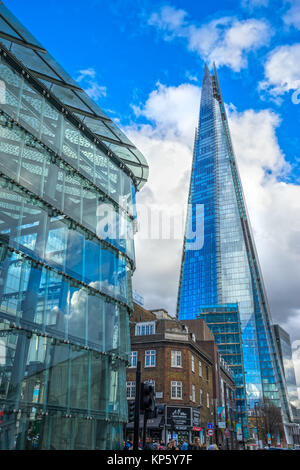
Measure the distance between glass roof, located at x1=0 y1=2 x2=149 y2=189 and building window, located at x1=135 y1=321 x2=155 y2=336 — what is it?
2104 cm

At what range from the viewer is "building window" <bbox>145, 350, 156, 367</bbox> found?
128 ft

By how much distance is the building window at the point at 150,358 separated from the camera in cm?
3898

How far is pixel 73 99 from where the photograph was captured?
20.2 meters

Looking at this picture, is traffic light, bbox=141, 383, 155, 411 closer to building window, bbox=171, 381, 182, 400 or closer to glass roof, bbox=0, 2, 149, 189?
glass roof, bbox=0, 2, 149, 189

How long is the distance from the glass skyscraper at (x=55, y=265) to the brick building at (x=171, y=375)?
19145 millimetres

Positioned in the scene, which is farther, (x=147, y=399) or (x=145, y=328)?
(x=145, y=328)

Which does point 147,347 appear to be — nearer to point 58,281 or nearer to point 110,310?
point 110,310

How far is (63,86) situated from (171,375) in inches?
1155

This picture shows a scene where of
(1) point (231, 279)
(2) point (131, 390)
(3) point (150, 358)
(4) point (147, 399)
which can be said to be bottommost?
(4) point (147, 399)

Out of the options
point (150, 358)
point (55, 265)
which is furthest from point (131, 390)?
point (55, 265)

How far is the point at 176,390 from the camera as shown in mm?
37562

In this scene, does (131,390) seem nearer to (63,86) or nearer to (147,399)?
(63,86)

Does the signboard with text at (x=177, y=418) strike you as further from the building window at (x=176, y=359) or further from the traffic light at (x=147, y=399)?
the traffic light at (x=147, y=399)

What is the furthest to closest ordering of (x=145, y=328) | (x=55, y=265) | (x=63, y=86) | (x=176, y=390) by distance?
(x=145, y=328) → (x=176, y=390) → (x=63, y=86) → (x=55, y=265)
